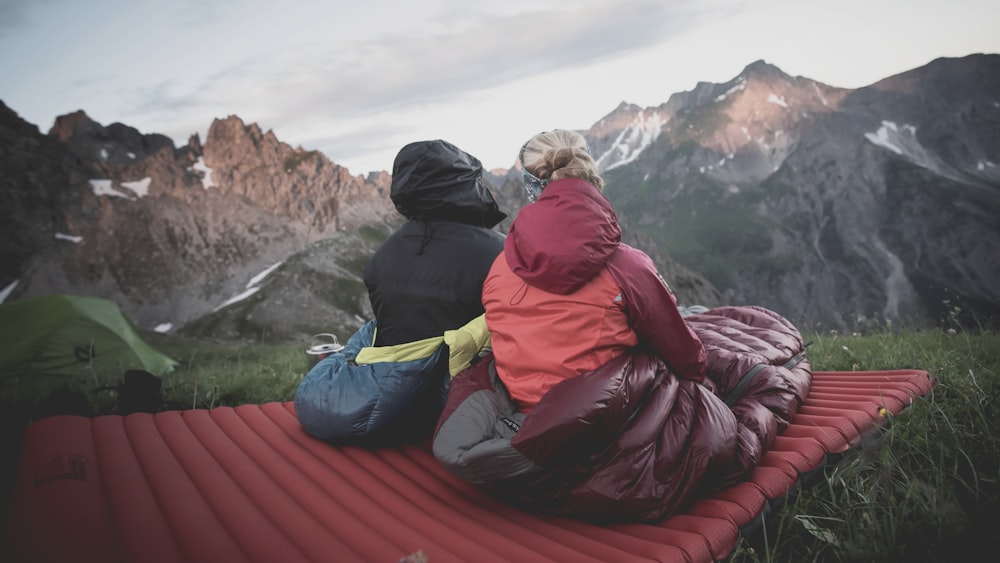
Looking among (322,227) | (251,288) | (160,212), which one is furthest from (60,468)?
(322,227)

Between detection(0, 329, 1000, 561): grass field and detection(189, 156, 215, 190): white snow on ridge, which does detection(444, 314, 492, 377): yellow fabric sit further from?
detection(189, 156, 215, 190): white snow on ridge

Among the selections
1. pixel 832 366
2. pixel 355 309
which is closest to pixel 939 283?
pixel 355 309

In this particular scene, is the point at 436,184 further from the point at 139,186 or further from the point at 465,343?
the point at 139,186

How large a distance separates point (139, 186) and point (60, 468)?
122530 mm

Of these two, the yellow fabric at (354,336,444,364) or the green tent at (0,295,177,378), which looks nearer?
the yellow fabric at (354,336,444,364)

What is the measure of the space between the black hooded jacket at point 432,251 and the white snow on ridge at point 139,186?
120m

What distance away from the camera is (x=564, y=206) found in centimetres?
337

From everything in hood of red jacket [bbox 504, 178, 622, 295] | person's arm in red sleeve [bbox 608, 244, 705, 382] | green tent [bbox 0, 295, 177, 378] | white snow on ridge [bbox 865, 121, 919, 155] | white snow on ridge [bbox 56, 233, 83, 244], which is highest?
white snow on ridge [bbox 865, 121, 919, 155]

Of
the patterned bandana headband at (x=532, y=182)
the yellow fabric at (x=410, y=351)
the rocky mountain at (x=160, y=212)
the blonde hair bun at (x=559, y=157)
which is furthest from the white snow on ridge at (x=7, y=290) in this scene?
the blonde hair bun at (x=559, y=157)

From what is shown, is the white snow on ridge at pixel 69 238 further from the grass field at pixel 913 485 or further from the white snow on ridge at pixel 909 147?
the white snow on ridge at pixel 909 147

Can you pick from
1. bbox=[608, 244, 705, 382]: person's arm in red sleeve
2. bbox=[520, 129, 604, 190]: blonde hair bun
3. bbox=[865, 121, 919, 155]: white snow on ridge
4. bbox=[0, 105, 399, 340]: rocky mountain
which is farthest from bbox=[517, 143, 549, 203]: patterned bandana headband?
bbox=[865, 121, 919, 155]: white snow on ridge

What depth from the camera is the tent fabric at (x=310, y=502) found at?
112 inches

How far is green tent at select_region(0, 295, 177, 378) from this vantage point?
486 inches

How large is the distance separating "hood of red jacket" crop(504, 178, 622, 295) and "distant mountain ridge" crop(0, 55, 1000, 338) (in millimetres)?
55573
